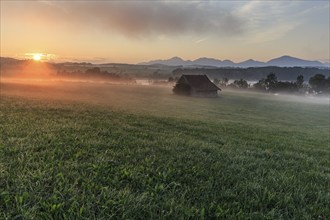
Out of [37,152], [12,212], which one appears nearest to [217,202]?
[12,212]

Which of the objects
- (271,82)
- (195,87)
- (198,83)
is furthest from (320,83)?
(195,87)

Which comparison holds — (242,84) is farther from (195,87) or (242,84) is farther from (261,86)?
(195,87)

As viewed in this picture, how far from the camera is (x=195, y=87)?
207ft

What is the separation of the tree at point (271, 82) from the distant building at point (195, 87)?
4909 centimetres

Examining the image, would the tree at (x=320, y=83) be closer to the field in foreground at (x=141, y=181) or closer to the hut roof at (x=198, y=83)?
the hut roof at (x=198, y=83)

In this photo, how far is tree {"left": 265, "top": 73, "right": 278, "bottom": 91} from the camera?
10397 cm

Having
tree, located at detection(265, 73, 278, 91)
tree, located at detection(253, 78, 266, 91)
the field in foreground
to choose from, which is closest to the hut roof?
tree, located at detection(265, 73, 278, 91)

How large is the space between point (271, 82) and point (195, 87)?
5525cm

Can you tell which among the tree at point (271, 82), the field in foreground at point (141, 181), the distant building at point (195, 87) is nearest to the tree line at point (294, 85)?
the tree at point (271, 82)

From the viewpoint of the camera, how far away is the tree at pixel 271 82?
10397cm

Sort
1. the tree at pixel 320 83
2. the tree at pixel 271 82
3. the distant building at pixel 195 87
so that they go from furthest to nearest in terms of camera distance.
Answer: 1. the tree at pixel 271 82
2. the tree at pixel 320 83
3. the distant building at pixel 195 87

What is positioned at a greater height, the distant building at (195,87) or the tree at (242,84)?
the tree at (242,84)

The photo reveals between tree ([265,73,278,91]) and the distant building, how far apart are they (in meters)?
49.1

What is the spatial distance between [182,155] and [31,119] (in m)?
4.47
